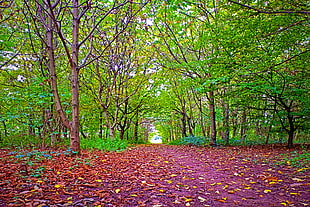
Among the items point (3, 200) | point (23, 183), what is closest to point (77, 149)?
point (23, 183)

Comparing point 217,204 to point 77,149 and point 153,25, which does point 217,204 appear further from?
point 153,25

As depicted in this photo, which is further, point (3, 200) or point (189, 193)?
point (189, 193)

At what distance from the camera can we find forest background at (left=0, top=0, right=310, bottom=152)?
5.25 m

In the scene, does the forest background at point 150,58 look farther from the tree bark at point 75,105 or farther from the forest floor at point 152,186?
Answer: the forest floor at point 152,186

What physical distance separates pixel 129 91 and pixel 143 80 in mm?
1516

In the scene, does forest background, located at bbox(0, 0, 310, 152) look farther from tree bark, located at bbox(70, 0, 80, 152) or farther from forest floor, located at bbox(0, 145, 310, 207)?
forest floor, located at bbox(0, 145, 310, 207)

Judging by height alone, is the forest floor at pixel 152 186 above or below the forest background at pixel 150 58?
below

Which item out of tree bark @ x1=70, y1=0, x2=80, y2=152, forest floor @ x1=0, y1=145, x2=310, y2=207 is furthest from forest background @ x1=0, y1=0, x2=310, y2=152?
forest floor @ x1=0, y1=145, x2=310, y2=207

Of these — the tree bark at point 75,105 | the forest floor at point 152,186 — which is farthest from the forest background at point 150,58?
the forest floor at point 152,186

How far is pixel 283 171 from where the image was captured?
3896mm

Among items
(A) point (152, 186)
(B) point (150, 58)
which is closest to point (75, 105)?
(A) point (152, 186)

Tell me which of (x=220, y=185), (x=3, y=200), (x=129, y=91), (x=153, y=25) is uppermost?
(x=153, y=25)

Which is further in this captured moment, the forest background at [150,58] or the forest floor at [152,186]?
the forest background at [150,58]

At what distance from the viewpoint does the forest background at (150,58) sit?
17.2 ft
